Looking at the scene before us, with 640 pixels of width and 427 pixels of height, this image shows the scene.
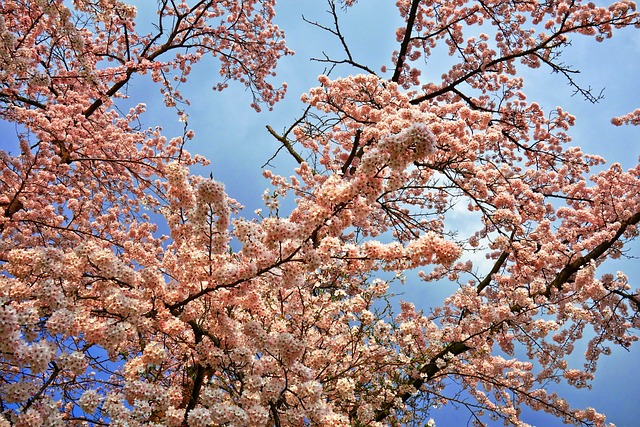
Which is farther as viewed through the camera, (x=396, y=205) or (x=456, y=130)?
(x=396, y=205)

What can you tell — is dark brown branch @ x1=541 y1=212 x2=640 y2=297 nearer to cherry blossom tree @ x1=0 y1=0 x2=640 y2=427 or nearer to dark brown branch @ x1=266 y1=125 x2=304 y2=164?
cherry blossom tree @ x1=0 y1=0 x2=640 y2=427

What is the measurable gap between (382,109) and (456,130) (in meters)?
1.29

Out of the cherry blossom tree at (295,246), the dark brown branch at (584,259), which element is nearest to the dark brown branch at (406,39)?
the cherry blossom tree at (295,246)

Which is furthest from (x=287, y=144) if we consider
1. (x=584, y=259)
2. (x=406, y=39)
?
(x=584, y=259)

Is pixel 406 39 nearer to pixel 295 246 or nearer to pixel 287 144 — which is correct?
pixel 287 144

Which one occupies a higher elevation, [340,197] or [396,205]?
[396,205]

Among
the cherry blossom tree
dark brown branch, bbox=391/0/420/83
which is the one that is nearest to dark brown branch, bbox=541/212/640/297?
the cherry blossom tree

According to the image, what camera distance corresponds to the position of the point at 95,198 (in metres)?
8.48

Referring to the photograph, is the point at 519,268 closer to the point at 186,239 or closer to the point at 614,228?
the point at 614,228

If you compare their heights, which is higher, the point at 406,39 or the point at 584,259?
the point at 406,39

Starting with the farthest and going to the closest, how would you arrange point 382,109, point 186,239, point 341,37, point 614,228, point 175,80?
point 175,80, point 341,37, point 614,228, point 382,109, point 186,239

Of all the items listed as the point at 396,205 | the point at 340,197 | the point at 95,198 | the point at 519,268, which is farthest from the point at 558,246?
the point at 95,198

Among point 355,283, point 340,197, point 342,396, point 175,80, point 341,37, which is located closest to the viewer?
point 340,197

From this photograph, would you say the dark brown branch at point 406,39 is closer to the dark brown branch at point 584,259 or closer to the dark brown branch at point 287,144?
the dark brown branch at point 287,144
